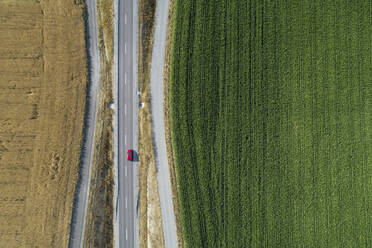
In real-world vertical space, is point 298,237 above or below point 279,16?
below

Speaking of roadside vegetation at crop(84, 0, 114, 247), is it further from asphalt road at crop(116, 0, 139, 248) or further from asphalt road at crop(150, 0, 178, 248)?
asphalt road at crop(150, 0, 178, 248)

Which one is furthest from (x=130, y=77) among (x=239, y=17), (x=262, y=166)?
(x=262, y=166)

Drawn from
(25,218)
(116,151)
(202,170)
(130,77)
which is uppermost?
(130,77)

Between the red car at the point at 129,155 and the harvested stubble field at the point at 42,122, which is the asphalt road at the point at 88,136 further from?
the red car at the point at 129,155

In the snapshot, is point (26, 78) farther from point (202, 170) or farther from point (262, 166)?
point (262, 166)

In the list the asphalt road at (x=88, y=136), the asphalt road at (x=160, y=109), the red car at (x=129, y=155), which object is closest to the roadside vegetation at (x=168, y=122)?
the asphalt road at (x=160, y=109)

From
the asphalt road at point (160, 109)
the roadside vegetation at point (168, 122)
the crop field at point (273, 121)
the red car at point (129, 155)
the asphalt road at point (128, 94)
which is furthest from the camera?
the asphalt road at point (128, 94)
